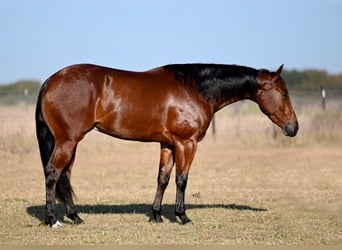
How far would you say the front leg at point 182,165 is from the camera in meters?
8.58

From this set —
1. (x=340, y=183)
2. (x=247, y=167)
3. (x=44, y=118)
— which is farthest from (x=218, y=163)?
(x=44, y=118)

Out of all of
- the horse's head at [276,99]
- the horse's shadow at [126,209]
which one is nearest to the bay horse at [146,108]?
the horse's head at [276,99]

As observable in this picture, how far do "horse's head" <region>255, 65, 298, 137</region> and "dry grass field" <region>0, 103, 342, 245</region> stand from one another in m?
1.38

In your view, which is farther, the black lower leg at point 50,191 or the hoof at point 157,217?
the hoof at point 157,217

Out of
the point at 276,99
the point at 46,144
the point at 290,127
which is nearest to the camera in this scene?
the point at 46,144

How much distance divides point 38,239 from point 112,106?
2029 millimetres

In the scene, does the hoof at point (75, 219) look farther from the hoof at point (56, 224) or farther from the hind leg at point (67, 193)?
the hoof at point (56, 224)

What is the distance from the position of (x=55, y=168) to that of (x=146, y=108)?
1.45 meters

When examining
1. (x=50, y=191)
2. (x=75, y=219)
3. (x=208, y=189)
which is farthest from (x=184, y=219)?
(x=208, y=189)

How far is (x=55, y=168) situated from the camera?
8156 mm

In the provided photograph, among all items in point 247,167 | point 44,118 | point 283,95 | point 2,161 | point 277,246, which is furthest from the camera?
point 2,161

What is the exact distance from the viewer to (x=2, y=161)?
1720cm

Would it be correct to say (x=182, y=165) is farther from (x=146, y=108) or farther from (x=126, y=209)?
(x=126, y=209)

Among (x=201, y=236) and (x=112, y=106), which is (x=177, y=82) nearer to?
(x=112, y=106)
